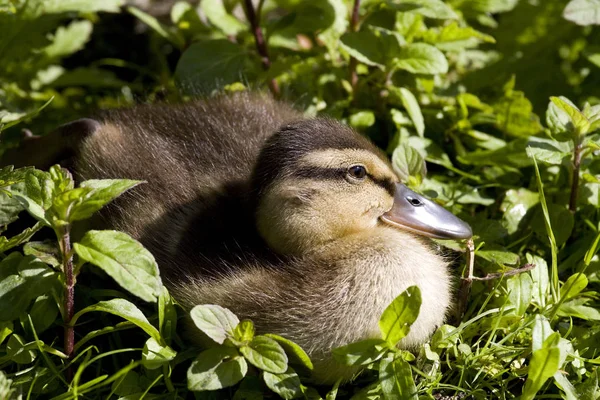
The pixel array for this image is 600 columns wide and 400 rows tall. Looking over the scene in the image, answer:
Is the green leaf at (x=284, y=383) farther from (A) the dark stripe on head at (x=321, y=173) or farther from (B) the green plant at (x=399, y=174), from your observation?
(A) the dark stripe on head at (x=321, y=173)

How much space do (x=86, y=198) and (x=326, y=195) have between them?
0.68 meters

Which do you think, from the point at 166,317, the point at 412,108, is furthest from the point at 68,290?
the point at 412,108

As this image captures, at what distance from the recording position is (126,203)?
241 cm

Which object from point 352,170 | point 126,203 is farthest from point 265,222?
point 126,203

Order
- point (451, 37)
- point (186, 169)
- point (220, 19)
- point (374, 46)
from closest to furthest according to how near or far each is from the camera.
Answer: point (186, 169) → point (374, 46) → point (451, 37) → point (220, 19)

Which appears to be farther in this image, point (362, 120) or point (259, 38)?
point (259, 38)

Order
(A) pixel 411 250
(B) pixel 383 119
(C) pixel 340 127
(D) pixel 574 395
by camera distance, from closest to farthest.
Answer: (D) pixel 574 395 → (A) pixel 411 250 → (C) pixel 340 127 → (B) pixel 383 119

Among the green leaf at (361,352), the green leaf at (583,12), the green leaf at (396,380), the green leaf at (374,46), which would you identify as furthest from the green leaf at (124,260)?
the green leaf at (583,12)

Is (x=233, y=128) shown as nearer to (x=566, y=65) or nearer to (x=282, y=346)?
(x=282, y=346)

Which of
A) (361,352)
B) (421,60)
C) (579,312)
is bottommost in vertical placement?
(579,312)

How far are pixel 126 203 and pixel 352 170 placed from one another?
0.70 meters

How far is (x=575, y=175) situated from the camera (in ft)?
8.39

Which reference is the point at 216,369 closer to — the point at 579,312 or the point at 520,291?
the point at 520,291

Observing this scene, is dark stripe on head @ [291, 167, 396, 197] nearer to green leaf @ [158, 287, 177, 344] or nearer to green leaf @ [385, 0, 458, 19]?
green leaf @ [158, 287, 177, 344]
